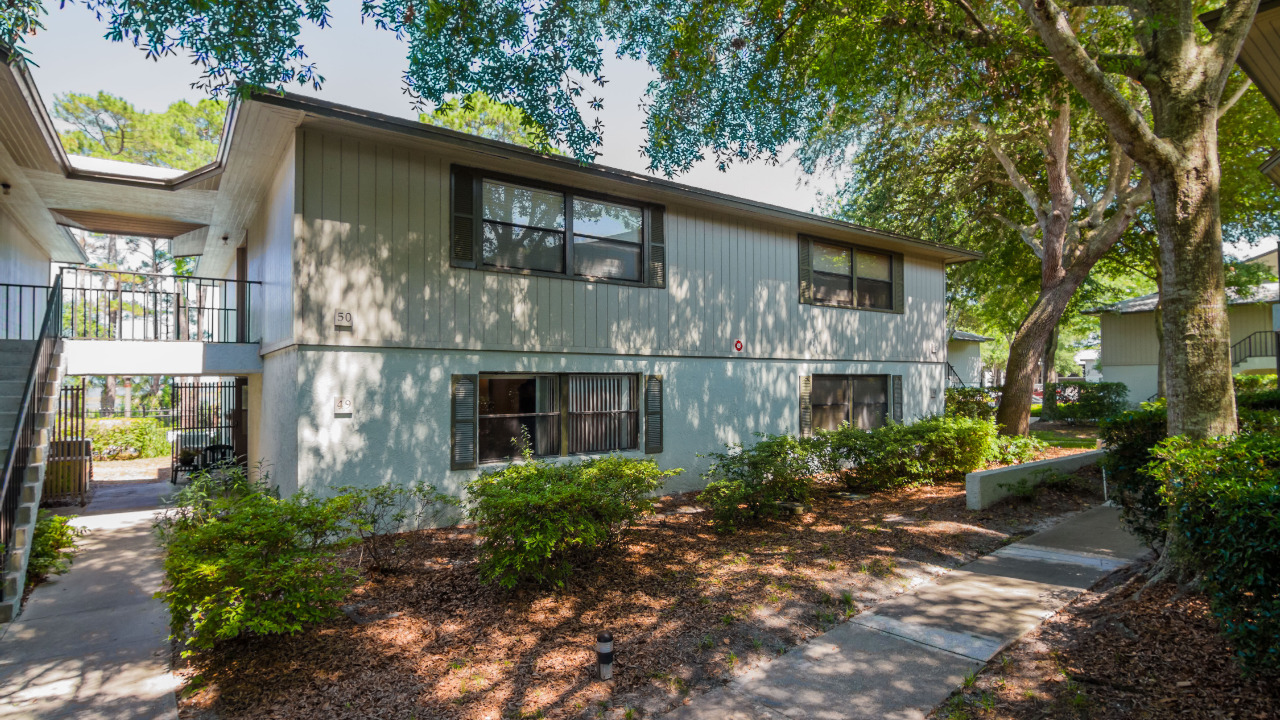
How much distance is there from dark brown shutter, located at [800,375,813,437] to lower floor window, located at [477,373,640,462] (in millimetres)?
3798

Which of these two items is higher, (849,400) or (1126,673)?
(849,400)

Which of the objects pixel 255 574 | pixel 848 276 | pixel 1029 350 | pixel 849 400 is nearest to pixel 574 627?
pixel 255 574

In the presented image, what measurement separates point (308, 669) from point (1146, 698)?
205 inches

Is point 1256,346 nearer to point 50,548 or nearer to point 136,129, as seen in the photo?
point 50,548

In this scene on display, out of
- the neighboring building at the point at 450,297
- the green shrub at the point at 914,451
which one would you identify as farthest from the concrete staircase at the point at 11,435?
the green shrub at the point at 914,451

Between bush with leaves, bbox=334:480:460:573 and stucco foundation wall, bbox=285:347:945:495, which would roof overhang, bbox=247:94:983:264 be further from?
bush with leaves, bbox=334:480:460:573

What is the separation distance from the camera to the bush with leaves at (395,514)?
20.6 feet

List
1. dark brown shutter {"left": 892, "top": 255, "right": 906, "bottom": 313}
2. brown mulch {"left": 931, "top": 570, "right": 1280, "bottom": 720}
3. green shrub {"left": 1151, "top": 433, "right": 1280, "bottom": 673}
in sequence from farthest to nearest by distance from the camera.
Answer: dark brown shutter {"left": 892, "top": 255, "right": 906, "bottom": 313} < brown mulch {"left": 931, "top": 570, "right": 1280, "bottom": 720} < green shrub {"left": 1151, "top": 433, "right": 1280, "bottom": 673}

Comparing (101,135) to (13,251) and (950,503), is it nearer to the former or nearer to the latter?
(13,251)

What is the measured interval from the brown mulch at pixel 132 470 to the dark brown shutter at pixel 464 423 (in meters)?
9.38

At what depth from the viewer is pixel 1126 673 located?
3859 mm

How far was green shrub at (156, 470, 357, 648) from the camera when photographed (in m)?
3.94

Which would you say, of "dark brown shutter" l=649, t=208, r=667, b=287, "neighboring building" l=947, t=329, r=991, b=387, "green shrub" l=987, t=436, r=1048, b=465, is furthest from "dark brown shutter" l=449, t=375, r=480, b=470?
"neighboring building" l=947, t=329, r=991, b=387

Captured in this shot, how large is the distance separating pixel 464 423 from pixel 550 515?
10.6ft
